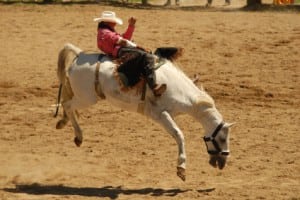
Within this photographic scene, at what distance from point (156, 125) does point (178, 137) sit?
3.02 m

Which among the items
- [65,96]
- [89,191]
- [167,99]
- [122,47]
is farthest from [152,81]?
[65,96]

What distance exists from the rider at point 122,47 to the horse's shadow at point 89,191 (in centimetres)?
113

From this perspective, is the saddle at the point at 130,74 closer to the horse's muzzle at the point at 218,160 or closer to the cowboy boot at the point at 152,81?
the cowboy boot at the point at 152,81

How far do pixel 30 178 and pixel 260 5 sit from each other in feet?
48.4

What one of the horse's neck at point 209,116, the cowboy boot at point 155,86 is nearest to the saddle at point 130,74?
the cowboy boot at point 155,86

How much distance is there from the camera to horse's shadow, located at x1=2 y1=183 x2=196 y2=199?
9.36 m

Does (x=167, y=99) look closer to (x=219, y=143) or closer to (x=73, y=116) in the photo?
(x=219, y=143)

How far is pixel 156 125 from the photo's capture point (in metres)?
12.5

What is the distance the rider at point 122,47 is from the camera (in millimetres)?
9531

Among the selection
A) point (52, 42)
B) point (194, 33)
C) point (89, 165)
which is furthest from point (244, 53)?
point (89, 165)

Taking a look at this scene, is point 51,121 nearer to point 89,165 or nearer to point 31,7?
point 89,165

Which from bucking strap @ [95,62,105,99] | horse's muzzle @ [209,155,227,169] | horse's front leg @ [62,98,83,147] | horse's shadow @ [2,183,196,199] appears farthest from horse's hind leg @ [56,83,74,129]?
horse's muzzle @ [209,155,227,169]

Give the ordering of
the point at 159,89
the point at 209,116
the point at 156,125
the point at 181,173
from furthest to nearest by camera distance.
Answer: the point at 156,125, the point at 209,116, the point at 159,89, the point at 181,173

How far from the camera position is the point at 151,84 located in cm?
952
